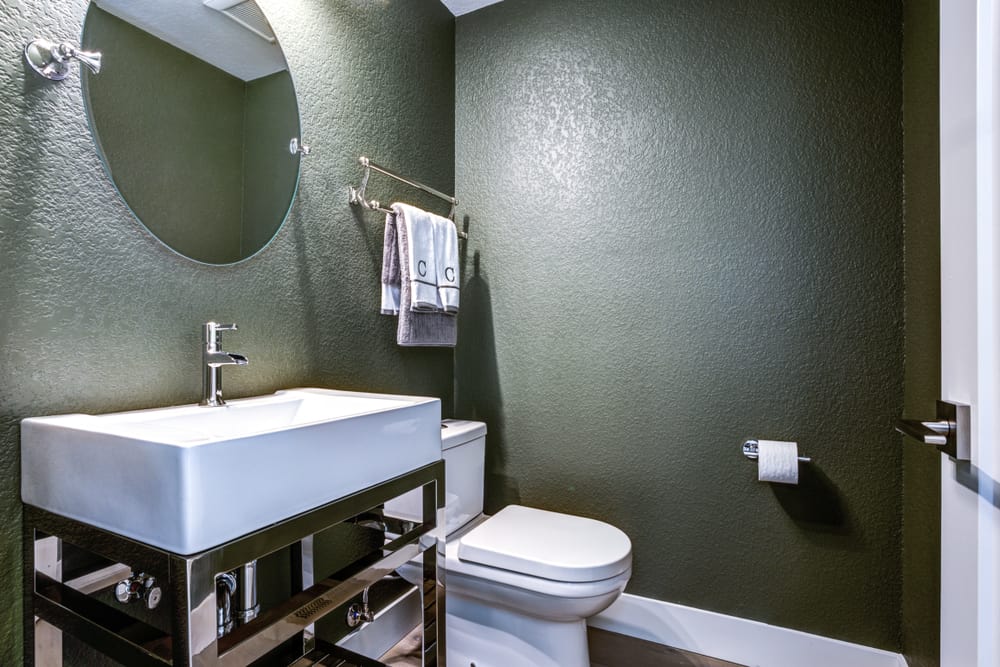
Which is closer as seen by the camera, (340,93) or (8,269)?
(8,269)

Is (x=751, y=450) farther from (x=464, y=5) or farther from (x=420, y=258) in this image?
(x=464, y=5)

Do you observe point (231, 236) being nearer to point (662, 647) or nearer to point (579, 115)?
point (579, 115)

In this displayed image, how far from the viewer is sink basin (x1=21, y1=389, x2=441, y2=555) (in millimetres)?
656

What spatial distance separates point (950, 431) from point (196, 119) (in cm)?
161

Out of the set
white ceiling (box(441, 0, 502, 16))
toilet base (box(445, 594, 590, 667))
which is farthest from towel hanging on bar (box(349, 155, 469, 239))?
toilet base (box(445, 594, 590, 667))

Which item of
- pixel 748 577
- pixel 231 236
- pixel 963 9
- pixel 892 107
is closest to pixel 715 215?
pixel 892 107

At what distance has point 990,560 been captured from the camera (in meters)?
0.68

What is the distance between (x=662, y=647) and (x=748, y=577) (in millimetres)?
391

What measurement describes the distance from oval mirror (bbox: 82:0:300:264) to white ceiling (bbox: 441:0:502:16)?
1043mm

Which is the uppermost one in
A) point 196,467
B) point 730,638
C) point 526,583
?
point 196,467

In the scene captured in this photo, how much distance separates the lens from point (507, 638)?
4.79ft

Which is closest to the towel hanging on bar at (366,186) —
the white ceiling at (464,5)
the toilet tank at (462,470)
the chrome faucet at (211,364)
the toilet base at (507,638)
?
the chrome faucet at (211,364)

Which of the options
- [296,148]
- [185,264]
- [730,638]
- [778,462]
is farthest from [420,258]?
[730,638]

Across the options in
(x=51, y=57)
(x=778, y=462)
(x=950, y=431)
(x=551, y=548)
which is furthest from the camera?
(x=778, y=462)
